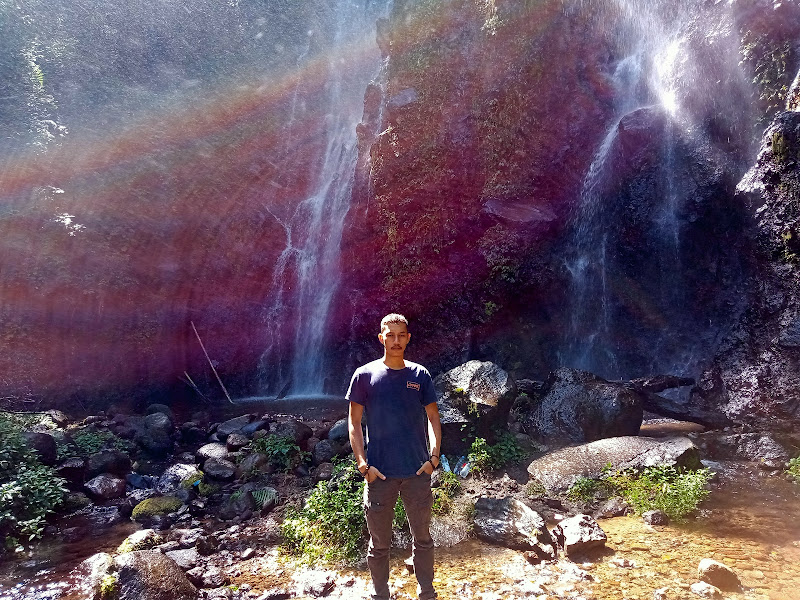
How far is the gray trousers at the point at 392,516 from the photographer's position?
12.7 feet

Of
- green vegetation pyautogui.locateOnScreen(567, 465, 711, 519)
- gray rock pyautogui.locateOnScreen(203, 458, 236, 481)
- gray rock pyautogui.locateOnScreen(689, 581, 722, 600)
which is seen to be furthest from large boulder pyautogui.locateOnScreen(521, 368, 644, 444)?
gray rock pyautogui.locateOnScreen(203, 458, 236, 481)

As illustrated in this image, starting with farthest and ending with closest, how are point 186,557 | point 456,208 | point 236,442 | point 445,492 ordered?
point 456,208
point 236,442
point 445,492
point 186,557

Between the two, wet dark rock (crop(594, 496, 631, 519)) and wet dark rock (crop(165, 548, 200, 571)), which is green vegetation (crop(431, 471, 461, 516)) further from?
wet dark rock (crop(165, 548, 200, 571))

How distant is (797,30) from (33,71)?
1074 inches

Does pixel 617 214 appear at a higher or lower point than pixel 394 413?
higher

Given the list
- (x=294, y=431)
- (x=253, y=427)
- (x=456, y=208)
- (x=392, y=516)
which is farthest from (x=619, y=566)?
(x=456, y=208)

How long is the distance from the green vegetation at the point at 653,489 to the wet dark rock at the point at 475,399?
7.34 feet

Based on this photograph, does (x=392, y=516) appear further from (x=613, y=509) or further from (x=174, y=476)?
(x=174, y=476)

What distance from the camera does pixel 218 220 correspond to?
2025 centimetres

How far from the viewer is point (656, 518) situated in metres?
6.04

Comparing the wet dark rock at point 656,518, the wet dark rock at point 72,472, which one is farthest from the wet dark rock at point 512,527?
the wet dark rock at point 72,472

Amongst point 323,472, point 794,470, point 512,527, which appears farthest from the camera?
Answer: point 323,472

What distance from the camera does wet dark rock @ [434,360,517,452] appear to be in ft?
29.8

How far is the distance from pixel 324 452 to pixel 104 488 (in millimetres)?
4159
